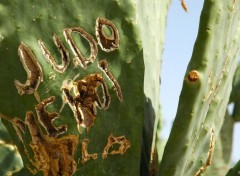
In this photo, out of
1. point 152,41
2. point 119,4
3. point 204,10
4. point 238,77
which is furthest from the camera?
point 238,77

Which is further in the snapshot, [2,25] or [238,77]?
[238,77]

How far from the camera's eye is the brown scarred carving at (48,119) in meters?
1.15

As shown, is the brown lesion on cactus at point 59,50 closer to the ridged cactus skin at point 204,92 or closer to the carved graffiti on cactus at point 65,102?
the carved graffiti on cactus at point 65,102

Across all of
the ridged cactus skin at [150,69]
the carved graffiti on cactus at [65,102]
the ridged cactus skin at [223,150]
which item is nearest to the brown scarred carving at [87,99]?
the carved graffiti on cactus at [65,102]

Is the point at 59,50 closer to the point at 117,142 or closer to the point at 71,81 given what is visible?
the point at 71,81

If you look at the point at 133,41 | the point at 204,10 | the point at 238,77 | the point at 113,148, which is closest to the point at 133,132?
the point at 113,148

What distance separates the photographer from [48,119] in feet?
3.79

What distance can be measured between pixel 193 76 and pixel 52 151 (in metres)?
0.34

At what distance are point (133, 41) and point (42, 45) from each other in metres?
0.19

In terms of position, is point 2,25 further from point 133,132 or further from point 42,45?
point 133,132

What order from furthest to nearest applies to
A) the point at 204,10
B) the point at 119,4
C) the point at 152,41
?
1. the point at 152,41
2. the point at 119,4
3. the point at 204,10

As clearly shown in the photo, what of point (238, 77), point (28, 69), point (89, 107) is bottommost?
point (238, 77)

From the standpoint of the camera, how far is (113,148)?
3.90 feet

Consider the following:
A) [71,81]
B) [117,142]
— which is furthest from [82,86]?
[117,142]
